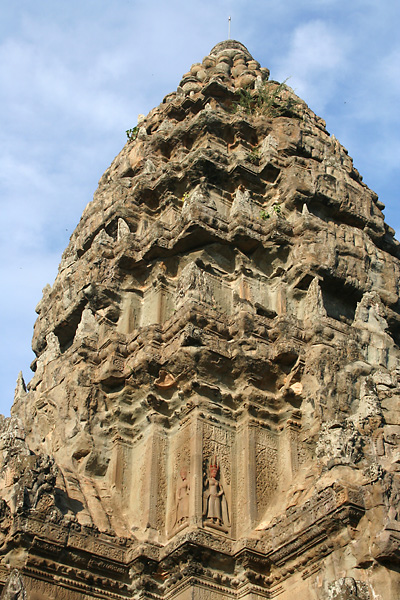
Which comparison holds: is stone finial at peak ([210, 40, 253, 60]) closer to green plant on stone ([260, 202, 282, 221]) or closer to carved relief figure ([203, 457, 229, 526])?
green plant on stone ([260, 202, 282, 221])

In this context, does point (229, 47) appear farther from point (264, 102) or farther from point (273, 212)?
point (273, 212)

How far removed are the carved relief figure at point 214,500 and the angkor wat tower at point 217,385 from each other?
0.04 meters

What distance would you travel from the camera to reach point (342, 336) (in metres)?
18.8

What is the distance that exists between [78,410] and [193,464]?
3.53m

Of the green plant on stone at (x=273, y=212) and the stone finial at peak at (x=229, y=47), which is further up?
the stone finial at peak at (x=229, y=47)

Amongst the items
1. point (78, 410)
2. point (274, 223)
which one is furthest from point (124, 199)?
point (78, 410)

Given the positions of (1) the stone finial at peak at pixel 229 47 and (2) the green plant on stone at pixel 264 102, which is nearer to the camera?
(2) the green plant on stone at pixel 264 102

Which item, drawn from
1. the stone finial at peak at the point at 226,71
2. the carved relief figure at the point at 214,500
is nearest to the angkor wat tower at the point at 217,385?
the carved relief figure at the point at 214,500

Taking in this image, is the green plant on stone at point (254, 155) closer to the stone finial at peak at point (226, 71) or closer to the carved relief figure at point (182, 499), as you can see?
the stone finial at peak at point (226, 71)

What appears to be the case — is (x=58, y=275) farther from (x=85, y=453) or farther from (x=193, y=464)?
(x=193, y=464)

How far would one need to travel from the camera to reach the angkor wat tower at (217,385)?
1479cm

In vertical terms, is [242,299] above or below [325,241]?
below

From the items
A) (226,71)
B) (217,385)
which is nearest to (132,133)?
(226,71)

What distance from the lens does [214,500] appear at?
15922mm
